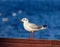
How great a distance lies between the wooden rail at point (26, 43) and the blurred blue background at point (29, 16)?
5cm

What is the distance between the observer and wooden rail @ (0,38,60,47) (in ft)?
7.15

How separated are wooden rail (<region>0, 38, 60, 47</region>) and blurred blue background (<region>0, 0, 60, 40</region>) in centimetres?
5

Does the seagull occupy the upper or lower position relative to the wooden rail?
upper

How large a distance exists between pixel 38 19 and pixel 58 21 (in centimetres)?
19

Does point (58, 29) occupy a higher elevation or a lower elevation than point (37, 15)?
lower

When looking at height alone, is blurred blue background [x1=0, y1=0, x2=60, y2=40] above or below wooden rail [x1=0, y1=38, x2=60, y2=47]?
above

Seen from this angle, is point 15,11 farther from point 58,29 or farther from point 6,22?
point 58,29

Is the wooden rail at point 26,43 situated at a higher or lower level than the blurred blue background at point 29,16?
lower

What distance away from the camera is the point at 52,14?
2.28m

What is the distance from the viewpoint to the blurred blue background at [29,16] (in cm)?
A: 225

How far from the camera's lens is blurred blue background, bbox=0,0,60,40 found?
7.38 feet

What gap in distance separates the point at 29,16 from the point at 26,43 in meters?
0.26

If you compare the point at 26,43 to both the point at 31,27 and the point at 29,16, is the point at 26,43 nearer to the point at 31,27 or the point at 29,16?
the point at 31,27

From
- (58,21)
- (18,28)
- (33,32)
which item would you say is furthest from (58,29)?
(18,28)
